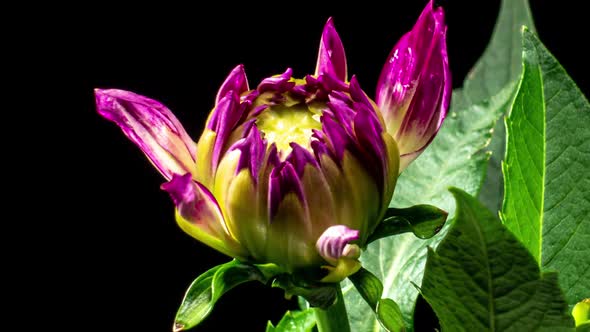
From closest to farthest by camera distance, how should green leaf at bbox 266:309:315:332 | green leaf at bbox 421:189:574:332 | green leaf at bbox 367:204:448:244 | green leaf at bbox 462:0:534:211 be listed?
green leaf at bbox 421:189:574:332 → green leaf at bbox 367:204:448:244 → green leaf at bbox 266:309:315:332 → green leaf at bbox 462:0:534:211

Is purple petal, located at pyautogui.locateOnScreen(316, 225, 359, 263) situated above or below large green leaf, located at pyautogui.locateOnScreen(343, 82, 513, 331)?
above

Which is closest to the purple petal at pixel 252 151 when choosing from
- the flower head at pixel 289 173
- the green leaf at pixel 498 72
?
the flower head at pixel 289 173

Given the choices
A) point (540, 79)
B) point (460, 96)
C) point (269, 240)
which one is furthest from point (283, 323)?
point (460, 96)

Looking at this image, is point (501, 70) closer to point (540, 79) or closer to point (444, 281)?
point (540, 79)

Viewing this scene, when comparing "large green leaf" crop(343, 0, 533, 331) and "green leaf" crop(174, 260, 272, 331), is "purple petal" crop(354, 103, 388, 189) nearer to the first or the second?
"green leaf" crop(174, 260, 272, 331)

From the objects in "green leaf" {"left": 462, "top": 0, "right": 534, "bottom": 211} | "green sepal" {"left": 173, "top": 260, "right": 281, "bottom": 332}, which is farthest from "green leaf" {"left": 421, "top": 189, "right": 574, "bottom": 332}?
"green leaf" {"left": 462, "top": 0, "right": 534, "bottom": 211}

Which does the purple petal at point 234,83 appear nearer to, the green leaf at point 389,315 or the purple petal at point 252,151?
the purple petal at point 252,151
